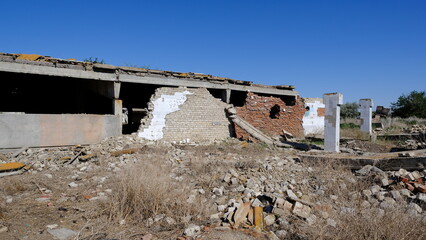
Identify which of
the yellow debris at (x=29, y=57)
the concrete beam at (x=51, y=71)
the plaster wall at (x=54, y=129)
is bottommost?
the plaster wall at (x=54, y=129)

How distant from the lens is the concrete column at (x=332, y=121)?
8578 millimetres

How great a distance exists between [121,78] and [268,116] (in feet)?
24.4

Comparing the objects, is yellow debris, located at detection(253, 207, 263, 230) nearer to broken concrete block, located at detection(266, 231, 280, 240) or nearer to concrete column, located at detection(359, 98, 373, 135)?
broken concrete block, located at detection(266, 231, 280, 240)

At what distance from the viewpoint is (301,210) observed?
12.3 ft

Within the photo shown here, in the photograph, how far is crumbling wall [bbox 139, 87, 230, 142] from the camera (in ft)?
34.9

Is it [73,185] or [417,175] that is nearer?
[417,175]

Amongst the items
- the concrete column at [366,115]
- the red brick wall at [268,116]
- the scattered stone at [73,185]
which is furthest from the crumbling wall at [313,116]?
the scattered stone at [73,185]

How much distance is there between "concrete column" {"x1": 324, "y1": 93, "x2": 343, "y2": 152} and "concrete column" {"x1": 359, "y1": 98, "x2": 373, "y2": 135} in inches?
284

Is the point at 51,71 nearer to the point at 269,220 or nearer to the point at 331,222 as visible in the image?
the point at 269,220

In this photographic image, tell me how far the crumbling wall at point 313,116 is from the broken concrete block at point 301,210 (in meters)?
15.1

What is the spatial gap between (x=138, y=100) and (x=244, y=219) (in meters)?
12.4

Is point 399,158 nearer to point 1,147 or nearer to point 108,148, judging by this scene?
point 108,148

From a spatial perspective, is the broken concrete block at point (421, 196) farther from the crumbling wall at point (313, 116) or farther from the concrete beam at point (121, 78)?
the crumbling wall at point (313, 116)

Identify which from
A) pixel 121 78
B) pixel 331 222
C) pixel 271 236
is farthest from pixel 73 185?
pixel 121 78
